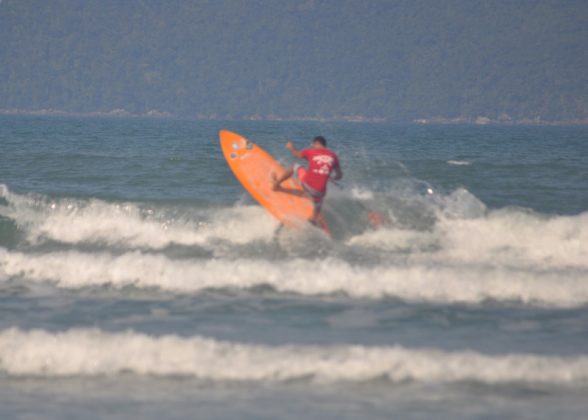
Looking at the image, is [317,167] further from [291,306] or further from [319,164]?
[291,306]

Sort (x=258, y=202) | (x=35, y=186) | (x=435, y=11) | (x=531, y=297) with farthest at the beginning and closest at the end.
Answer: (x=435, y=11) < (x=35, y=186) < (x=258, y=202) < (x=531, y=297)

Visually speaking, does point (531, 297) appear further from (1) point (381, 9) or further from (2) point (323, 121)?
(1) point (381, 9)

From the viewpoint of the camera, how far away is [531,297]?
916 centimetres

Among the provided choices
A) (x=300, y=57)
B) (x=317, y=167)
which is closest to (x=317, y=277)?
(x=317, y=167)

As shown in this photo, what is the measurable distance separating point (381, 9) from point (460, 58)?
2621 cm

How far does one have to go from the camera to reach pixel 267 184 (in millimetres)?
12195

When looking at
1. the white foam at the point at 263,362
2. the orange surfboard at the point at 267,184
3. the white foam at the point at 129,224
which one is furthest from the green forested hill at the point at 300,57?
the white foam at the point at 263,362

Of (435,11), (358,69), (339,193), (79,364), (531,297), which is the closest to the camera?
(79,364)

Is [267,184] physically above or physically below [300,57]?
above

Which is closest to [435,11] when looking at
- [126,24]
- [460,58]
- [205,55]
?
[460,58]

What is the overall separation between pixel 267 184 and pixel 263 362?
5.40 meters

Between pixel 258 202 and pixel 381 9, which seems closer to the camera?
pixel 258 202

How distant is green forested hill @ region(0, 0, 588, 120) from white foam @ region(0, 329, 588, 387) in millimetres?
126504

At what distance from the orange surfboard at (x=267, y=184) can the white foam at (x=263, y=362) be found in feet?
14.8
